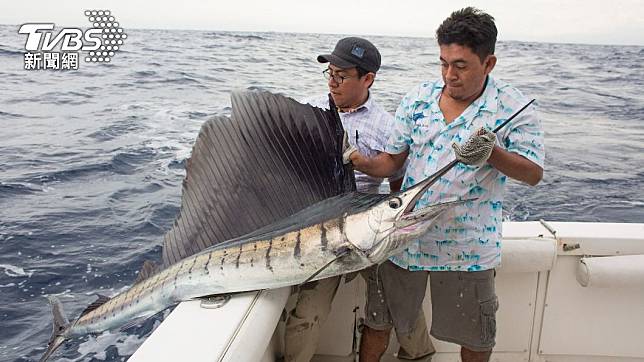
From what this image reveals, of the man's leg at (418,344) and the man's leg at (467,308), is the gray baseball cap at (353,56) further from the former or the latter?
the man's leg at (418,344)

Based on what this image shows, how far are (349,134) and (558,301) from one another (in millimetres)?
1010

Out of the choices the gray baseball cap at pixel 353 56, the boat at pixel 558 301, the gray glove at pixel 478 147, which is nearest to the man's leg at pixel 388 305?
the boat at pixel 558 301

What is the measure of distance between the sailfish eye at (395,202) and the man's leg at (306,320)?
557 mm

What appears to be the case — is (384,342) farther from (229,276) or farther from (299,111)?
(299,111)

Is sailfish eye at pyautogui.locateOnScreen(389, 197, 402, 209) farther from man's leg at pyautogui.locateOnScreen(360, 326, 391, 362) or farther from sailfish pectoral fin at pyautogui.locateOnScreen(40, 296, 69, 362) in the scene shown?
sailfish pectoral fin at pyautogui.locateOnScreen(40, 296, 69, 362)

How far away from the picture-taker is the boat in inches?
81.5

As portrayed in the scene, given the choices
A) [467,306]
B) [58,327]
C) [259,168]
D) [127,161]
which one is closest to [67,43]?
[127,161]

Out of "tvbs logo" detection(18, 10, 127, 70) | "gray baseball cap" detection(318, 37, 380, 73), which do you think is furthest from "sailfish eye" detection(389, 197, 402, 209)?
"tvbs logo" detection(18, 10, 127, 70)

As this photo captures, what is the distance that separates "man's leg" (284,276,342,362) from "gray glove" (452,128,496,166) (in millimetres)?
737

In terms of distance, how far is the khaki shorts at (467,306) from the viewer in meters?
1.73

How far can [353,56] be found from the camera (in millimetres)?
2051

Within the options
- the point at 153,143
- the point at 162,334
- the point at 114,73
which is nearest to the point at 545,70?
the point at 114,73

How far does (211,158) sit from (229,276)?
0.43 m

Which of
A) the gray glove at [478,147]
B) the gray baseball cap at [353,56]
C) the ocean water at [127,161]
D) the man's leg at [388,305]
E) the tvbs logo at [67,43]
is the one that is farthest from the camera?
the tvbs logo at [67,43]
